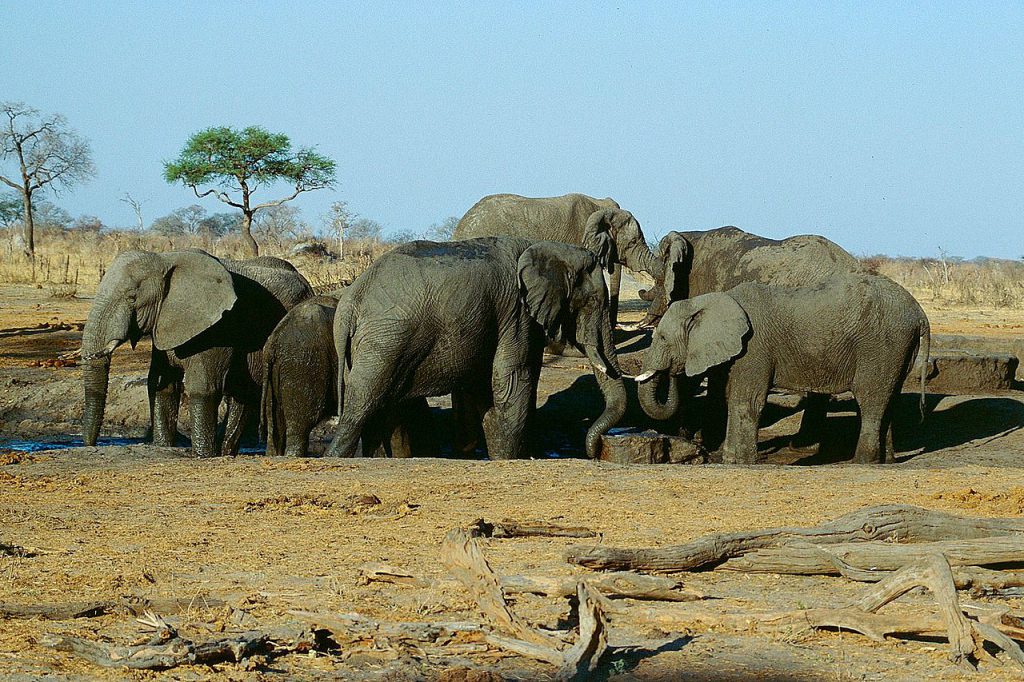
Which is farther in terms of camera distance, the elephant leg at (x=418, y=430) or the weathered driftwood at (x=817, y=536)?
the elephant leg at (x=418, y=430)

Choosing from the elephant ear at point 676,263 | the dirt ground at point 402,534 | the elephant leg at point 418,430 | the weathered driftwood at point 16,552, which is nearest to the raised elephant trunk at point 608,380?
the elephant leg at point 418,430

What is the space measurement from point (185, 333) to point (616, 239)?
6.54 m

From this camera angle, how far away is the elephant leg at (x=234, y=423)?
12375 millimetres

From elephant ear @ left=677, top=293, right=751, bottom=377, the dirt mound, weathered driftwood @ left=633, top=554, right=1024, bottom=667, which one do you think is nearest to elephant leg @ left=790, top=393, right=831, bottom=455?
elephant ear @ left=677, top=293, right=751, bottom=377

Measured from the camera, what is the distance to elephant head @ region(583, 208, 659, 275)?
640 inches

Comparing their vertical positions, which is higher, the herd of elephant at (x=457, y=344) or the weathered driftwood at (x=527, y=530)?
the herd of elephant at (x=457, y=344)

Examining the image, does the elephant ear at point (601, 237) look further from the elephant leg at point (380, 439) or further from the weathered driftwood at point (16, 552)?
the weathered driftwood at point (16, 552)

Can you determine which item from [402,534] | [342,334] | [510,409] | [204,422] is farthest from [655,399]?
[402,534]

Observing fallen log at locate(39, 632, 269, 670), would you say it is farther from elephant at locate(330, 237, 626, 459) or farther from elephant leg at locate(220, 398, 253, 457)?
elephant leg at locate(220, 398, 253, 457)

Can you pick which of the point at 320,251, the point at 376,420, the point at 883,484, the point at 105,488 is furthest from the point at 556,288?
the point at 320,251

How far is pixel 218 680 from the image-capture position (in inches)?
186

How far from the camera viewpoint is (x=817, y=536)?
6250mm

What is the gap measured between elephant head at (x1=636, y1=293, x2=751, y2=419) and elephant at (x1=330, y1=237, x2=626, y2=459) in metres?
0.48

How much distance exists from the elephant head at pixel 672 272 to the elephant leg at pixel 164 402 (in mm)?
5159
